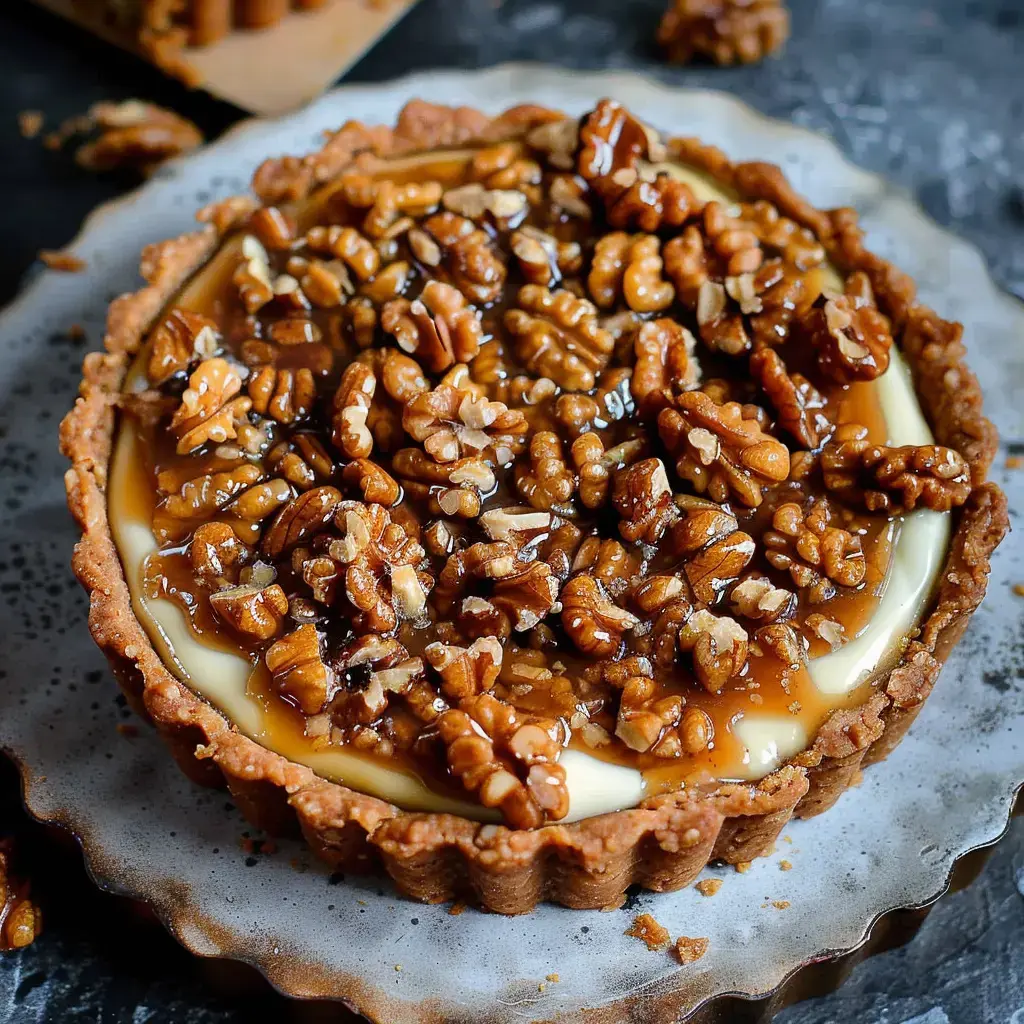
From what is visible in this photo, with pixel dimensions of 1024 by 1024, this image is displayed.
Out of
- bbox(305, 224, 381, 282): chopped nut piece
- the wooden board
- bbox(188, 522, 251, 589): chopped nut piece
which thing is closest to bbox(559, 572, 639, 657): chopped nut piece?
bbox(188, 522, 251, 589): chopped nut piece

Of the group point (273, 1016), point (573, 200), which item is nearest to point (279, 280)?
point (573, 200)

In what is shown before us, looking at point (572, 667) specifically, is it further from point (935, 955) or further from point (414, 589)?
point (935, 955)

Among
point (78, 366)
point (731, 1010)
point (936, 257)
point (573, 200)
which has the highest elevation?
point (573, 200)

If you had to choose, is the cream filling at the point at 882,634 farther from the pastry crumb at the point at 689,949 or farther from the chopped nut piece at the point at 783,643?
the pastry crumb at the point at 689,949

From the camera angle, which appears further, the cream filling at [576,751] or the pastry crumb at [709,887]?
the pastry crumb at [709,887]

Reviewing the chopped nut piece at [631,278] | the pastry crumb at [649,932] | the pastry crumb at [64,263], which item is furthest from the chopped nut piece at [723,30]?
the pastry crumb at [649,932]

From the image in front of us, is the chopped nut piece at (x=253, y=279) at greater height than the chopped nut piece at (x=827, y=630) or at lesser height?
greater
